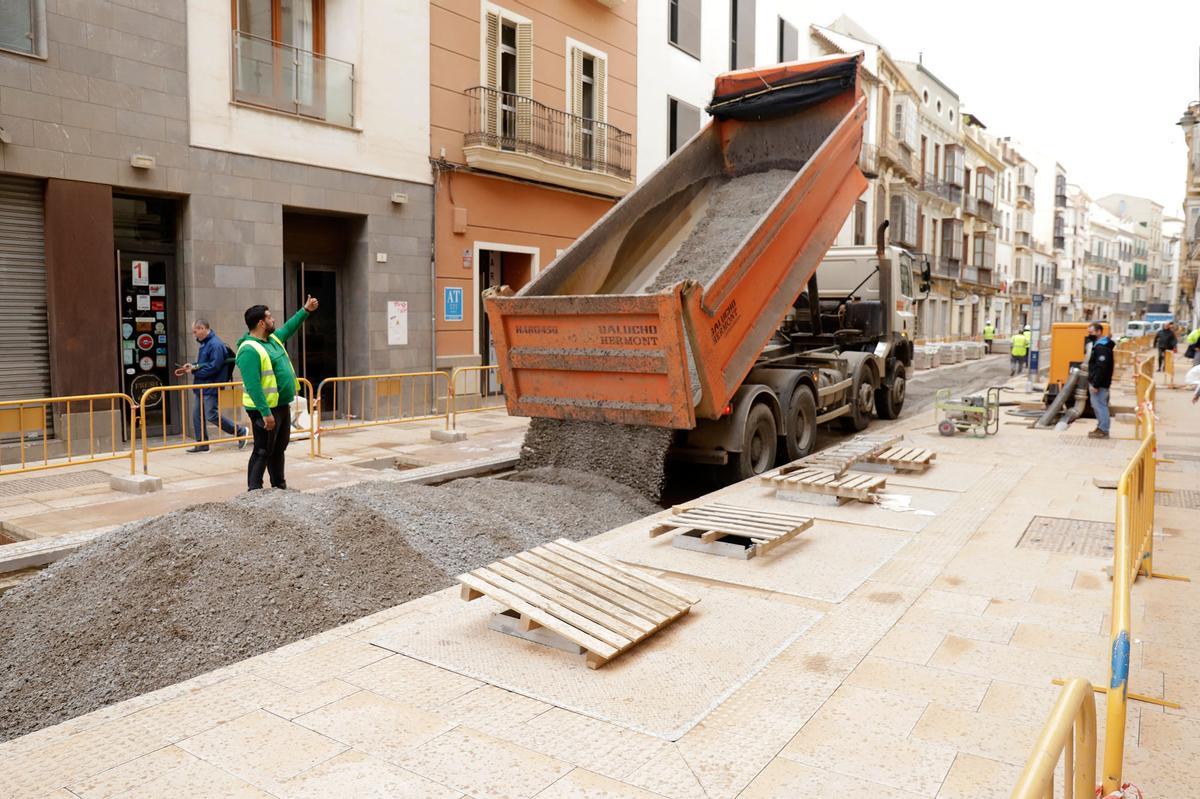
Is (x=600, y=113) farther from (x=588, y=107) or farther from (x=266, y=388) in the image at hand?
(x=266, y=388)

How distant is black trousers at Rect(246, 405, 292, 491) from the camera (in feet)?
A: 25.6

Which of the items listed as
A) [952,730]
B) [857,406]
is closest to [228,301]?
[857,406]

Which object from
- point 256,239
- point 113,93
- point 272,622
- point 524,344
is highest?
point 113,93

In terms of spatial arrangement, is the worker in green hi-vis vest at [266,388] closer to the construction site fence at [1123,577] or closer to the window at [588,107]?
the construction site fence at [1123,577]

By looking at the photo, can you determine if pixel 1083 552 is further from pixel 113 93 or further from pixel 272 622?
pixel 113 93

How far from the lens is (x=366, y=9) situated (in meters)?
13.9

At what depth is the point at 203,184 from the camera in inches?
471

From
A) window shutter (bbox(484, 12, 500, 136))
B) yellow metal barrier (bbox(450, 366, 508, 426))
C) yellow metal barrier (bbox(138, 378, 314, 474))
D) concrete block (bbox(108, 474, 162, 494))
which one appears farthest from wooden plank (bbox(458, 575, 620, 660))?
window shutter (bbox(484, 12, 500, 136))

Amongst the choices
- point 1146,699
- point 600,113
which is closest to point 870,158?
point 600,113

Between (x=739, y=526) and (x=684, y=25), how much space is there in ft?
60.1

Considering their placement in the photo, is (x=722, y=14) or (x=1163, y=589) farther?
(x=722, y=14)

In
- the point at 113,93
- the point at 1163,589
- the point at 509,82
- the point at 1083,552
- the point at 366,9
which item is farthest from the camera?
the point at 509,82

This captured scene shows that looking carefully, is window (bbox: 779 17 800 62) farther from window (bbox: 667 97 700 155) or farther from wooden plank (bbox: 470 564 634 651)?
wooden plank (bbox: 470 564 634 651)

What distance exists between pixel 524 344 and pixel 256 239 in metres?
6.09
